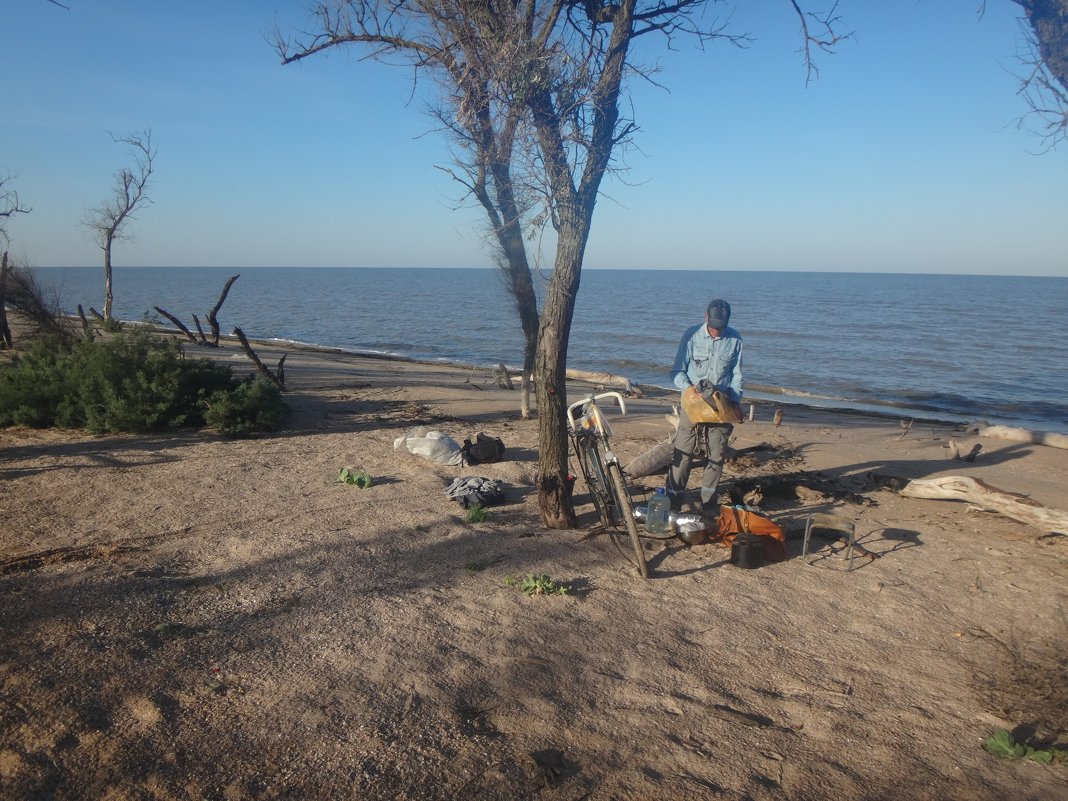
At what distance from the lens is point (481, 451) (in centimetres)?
783

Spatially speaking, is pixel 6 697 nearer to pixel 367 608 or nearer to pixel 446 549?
pixel 367 608

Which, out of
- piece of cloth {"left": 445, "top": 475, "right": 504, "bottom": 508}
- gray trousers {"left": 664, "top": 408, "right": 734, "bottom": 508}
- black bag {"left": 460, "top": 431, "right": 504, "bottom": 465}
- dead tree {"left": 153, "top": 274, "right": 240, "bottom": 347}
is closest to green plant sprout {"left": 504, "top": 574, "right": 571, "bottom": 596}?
piece of cloth {"left": 445, "top": 475, "right": 504, "bottom": 508}

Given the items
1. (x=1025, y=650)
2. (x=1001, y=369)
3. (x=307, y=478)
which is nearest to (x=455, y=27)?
(x=307, y=478)

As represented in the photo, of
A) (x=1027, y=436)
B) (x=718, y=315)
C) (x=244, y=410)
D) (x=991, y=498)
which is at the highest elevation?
(x=718, y=315)

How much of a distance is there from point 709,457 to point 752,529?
3.14 ft

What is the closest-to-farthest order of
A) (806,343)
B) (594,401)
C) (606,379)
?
1. (594,401)
2. (606,379)
3. (806,343)

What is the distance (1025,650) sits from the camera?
434cm

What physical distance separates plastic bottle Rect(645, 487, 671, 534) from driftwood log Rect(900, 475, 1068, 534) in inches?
129

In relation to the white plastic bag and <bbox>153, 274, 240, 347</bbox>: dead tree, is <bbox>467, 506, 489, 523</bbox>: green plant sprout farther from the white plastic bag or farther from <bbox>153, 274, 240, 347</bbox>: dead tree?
<bbox>153, 274, 240, 347</bbox>: dead tree

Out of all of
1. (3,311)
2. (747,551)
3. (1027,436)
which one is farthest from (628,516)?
(3,311)

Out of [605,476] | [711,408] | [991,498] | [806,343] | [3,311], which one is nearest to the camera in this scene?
[605,476]

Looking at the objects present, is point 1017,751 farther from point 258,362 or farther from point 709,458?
point 258,362

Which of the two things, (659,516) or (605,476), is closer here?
(605,476)

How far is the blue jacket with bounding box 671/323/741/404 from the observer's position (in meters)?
6.19
